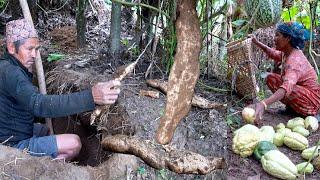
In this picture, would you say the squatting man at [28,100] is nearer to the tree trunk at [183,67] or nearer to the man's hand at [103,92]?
the man's hand at [103,92]

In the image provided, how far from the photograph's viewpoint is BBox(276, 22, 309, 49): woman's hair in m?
4.32

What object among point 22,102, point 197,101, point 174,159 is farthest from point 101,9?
point 174,159

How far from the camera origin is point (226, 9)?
381cm

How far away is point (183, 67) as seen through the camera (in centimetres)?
186

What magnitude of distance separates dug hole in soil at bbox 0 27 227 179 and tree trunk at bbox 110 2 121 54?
207 mm

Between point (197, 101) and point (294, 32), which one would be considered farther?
point (294, 32)

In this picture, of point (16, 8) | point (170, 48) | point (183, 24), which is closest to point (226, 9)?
point (170, 48)

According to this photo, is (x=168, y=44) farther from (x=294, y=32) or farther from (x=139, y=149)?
(x=139, y=149)

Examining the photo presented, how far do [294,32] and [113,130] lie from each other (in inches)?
86.0

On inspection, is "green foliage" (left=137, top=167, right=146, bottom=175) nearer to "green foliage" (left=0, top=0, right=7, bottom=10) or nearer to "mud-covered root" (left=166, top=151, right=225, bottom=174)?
"mud-covered root" (left=166, top=151, right=225, bottom=174)

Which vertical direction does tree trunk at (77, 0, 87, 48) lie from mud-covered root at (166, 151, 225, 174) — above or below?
above

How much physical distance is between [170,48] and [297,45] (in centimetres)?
138

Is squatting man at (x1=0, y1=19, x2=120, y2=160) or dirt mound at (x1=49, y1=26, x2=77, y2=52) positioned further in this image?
dirt mound at (x1=49, y1=26, x2=77, y2=52)

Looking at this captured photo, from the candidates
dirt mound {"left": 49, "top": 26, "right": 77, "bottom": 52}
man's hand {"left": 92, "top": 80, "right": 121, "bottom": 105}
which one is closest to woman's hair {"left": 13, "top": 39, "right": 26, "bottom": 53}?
man's hand {"left": 92, "top": 80, "right": 121, "bottom": 105}
